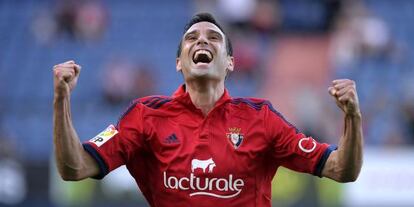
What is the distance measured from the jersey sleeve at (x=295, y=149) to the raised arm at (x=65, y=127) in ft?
3.47

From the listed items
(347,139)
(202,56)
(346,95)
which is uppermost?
(202,56)

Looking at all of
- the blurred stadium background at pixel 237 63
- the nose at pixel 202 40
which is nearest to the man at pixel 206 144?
the nose at pixel 202 40

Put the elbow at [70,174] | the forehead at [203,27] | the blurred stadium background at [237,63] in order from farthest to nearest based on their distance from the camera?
the blurred stadium background at [237,63] < the forehead at [203,27] < the elbow at [70,174]

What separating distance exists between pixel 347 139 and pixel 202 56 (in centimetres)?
93

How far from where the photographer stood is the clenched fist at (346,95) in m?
4.86

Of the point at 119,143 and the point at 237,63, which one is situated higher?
the point at 119,143

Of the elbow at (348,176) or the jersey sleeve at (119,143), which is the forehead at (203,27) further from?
the elbow at (348,176)

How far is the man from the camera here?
5.00 m

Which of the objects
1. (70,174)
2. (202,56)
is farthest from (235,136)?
(70,174)

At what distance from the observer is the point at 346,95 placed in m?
4.86

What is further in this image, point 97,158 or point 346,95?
point 97,158

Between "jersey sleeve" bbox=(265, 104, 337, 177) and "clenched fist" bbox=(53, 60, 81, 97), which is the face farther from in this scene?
"clenched fist" bbox=(53, 60, 81, 97)

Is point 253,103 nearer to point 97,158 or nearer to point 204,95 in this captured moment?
point 204,95

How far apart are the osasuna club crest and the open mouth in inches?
16.1
